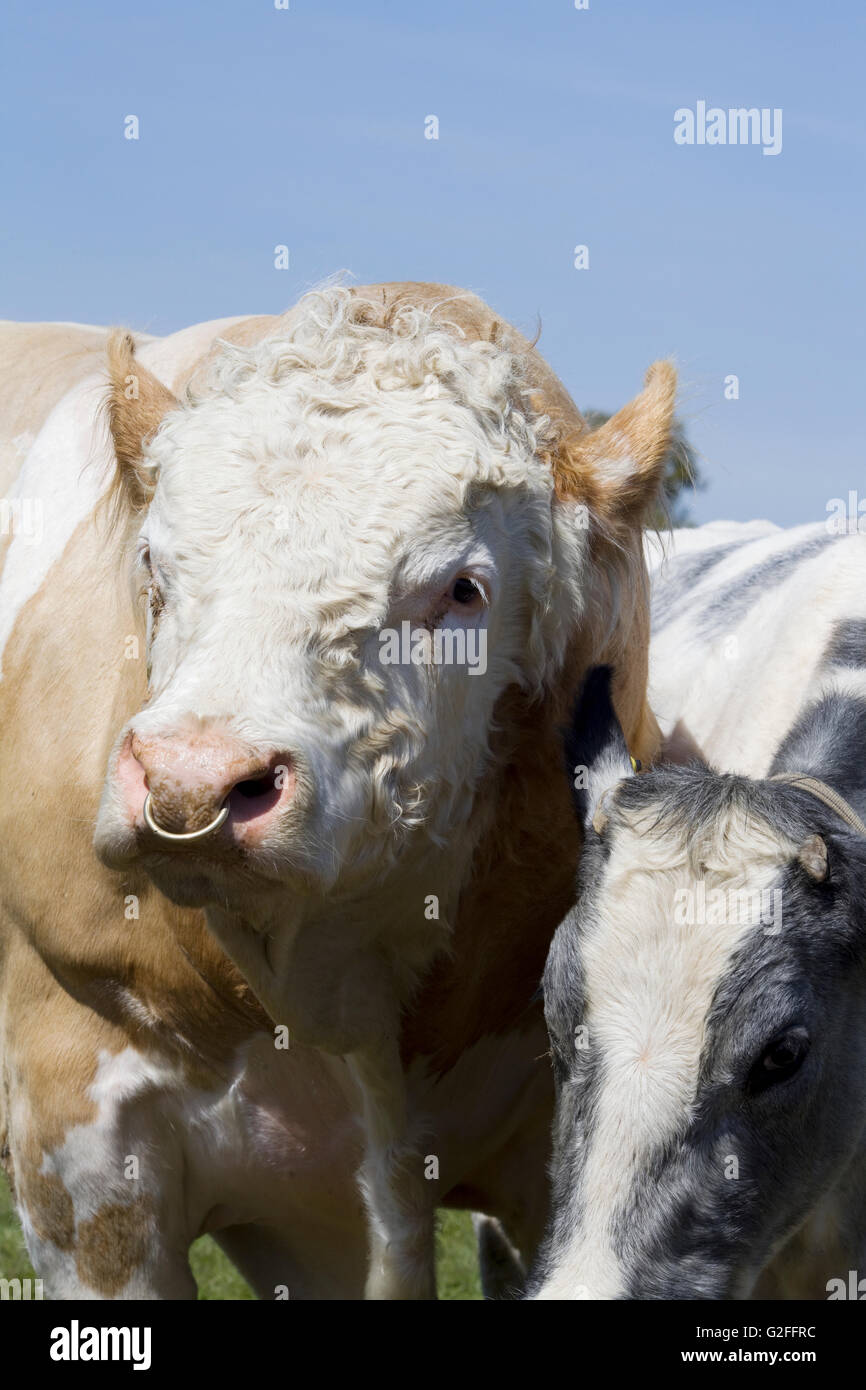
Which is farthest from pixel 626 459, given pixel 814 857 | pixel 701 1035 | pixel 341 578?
pixel 701 1035

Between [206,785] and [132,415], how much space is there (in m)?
1.41

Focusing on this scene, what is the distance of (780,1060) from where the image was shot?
3365 mm

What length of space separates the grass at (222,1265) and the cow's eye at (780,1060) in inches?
132

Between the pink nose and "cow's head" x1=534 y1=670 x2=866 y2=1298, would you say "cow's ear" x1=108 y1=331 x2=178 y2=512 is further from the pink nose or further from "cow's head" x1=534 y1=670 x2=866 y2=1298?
"cow's head" x1=534 y1=670 x2=866 y2=1298

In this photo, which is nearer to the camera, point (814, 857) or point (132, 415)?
point (814, 857)

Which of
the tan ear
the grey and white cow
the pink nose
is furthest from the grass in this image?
the pink nose

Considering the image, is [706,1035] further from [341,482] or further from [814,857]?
[341,482]

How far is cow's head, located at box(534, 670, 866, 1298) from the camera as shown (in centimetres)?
323

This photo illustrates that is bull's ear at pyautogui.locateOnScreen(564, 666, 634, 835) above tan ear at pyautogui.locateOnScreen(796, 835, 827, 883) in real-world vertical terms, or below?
above

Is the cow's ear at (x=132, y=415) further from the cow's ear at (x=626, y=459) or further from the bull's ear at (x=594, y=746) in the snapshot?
the bull's ear at (x=594, y=746)

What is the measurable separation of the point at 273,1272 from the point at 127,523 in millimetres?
2483

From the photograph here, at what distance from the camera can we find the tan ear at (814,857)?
3410mm
